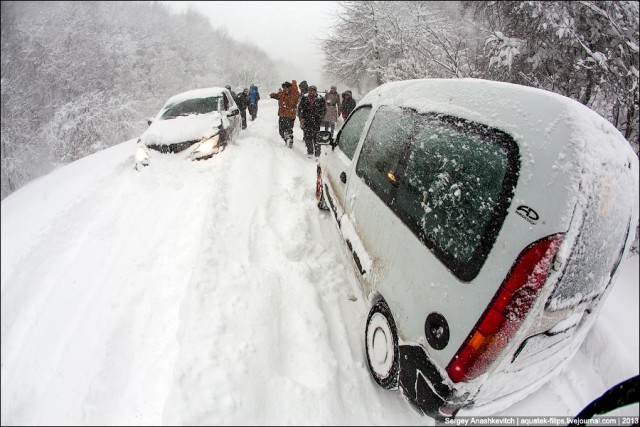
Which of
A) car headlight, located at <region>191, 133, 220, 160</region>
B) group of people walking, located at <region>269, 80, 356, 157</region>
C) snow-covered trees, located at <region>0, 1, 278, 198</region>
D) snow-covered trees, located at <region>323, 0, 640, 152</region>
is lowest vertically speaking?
snow-covered trees, located at <region>0, 1, 278, 198</region>

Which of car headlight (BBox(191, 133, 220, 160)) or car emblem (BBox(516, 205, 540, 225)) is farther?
car headlight (BBox(191, 133, 220, 160))

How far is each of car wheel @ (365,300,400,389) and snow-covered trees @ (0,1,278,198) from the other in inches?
1015

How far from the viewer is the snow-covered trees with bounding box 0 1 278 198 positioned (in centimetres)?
2195

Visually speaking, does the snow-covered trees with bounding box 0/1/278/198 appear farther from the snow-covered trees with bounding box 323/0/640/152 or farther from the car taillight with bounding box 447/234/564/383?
the car taillight with bounding box 447/234/564/383

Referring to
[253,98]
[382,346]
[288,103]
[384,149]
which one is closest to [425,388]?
[382,346]

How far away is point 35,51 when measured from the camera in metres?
25.1

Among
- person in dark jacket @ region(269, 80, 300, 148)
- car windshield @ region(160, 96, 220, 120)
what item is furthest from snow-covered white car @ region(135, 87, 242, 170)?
person in dark jacket @ region(269, 80, 300, 148)

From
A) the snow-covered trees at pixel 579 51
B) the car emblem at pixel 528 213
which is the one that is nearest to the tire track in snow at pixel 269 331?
the car emblem at pixel 528 213

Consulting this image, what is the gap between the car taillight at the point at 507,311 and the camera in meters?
1.23

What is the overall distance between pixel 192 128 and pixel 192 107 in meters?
1.23

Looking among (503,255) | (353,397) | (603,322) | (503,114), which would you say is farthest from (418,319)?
(603,322)

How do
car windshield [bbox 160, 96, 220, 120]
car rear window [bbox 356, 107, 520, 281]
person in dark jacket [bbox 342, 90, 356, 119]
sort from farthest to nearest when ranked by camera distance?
person in dark jacket [bbox 342, 90, 356, 119], car windshield [bbox 160, 96, 220, 120], car rear window [bbox 356, 107, 520, 281]

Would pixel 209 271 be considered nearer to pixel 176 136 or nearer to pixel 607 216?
pixel 607 216

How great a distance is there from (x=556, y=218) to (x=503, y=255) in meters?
0.25
